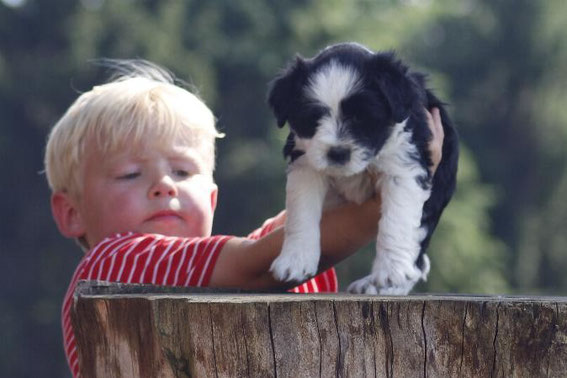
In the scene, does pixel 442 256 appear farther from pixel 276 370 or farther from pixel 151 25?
pixel 276 370

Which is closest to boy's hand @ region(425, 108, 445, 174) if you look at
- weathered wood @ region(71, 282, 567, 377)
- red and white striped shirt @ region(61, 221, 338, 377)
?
red and white striped shirt @ region(61, 221, 338, 377)

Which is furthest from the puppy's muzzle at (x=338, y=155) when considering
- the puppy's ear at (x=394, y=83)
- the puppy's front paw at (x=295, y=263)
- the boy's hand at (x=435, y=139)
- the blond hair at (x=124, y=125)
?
the blond hair at (x=124, y=125)

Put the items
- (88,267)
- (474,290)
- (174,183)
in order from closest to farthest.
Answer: (88,267) < (174,183) < (474,290)

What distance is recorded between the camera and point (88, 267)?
5.06 meters

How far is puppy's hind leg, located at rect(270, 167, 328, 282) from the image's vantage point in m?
4.80

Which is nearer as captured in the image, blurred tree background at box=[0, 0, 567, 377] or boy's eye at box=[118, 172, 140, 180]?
boy's eye at box=[118, 172, 140, 180]

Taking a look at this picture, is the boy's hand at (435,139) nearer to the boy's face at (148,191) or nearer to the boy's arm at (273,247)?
the boy's arm at (273,247)

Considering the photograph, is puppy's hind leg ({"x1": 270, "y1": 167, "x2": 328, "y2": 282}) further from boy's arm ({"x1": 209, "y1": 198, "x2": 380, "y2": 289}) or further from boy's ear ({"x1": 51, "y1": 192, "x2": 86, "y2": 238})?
boy's ear ({"x1": 51, "y1": 192, "x2": 86, "y2": 238})

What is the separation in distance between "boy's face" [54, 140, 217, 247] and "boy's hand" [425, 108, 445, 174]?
1172mm

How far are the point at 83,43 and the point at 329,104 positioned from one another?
88.7 feet

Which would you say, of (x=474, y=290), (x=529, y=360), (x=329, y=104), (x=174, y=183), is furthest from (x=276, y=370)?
(x=474, y=290)

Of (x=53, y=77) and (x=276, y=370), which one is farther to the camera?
(x=53, y=77)

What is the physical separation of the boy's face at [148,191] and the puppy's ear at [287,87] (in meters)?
0.84

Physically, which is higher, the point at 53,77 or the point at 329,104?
the point at 53,77
